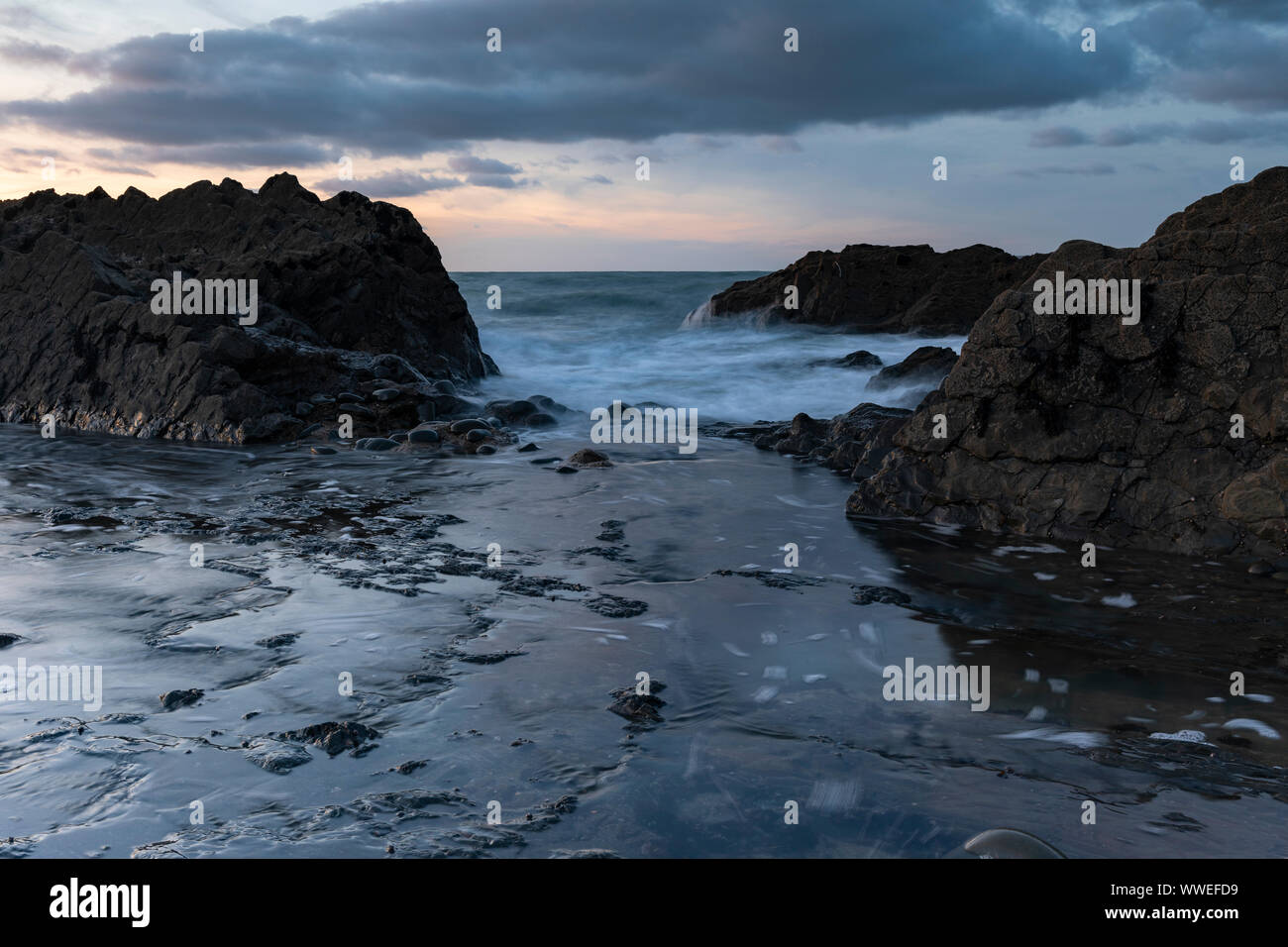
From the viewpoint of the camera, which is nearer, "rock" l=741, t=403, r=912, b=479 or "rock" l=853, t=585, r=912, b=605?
"rock" l=853, t=585, r=912, b=605

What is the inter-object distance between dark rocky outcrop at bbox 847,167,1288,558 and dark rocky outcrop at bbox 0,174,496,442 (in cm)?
767

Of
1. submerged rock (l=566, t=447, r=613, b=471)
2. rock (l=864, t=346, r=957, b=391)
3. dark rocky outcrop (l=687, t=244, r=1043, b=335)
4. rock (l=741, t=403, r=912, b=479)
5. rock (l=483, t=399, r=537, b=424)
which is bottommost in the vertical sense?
submerged rock (l=566, t=447, r=613, b=471)

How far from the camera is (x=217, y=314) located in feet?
42.2

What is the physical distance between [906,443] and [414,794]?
5.77m

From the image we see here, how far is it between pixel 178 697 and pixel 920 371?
12.2 meters

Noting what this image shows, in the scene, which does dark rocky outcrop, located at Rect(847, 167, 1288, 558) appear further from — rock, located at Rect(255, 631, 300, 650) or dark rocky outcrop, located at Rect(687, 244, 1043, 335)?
dark rocky outcrop, located at Rect(687, 244, 1043, 335)

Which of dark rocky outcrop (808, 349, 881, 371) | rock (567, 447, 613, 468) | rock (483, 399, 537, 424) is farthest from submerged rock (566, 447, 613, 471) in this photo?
dark rocky outcrop (808, 349, 881, 371)

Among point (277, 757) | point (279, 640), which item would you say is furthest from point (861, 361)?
point (277, 757)

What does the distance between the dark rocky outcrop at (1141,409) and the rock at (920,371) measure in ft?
19.8

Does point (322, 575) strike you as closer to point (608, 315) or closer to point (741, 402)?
point (741, 402)

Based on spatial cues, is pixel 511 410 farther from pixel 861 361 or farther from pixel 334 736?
pixel 334 736

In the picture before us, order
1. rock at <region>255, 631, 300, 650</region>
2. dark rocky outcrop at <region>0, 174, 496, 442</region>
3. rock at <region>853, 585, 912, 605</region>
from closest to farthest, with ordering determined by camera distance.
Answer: rock at <region>255, 631, 300, 650</region> < rock at <region>853, 585, 912, 605</region> < dark rocky outcrop at <region>0, 174, 496, 442</region>

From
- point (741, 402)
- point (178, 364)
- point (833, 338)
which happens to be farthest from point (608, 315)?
point (178, 364)

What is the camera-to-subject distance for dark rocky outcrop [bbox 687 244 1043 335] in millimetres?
21375
